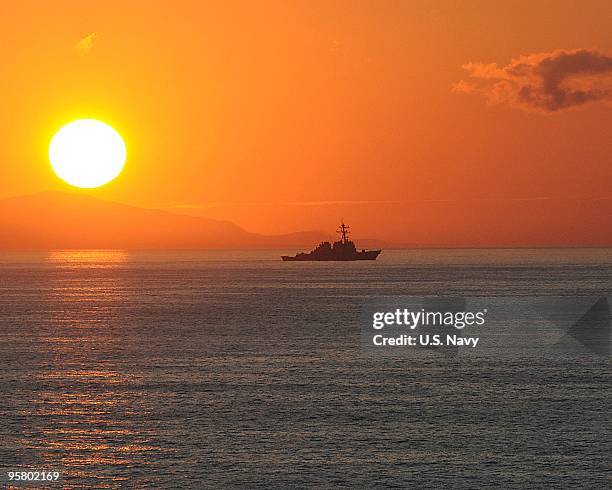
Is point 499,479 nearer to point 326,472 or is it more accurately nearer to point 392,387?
point 326,472

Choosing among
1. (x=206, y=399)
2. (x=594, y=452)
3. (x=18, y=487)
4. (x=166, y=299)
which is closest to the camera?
(x=18, y=487)

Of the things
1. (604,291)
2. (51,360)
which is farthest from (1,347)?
(604,291)

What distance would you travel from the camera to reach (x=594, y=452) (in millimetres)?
39281

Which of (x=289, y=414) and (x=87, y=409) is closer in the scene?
(x=289, y=414)

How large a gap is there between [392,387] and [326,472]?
1952 cm

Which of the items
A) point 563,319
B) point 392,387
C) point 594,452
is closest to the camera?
point 594,452

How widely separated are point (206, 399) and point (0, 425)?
10845mm

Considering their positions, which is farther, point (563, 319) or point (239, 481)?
point (563, 319)

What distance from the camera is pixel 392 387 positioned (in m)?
55.4

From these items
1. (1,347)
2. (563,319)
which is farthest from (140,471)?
(563,319)

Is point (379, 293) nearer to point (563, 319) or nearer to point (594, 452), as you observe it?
point (563, 319)

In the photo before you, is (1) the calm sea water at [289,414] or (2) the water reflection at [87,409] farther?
(2) the water reflection at [87,409]

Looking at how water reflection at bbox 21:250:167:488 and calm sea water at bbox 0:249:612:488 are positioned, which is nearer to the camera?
calm sea water at bbox 0:249:612:488

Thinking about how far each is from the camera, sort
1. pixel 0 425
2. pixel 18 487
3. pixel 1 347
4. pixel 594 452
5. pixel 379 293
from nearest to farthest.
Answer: pixel 18 487, pixel 594 452, pixel 0 425, pixel 1 347, pixel 379 293
